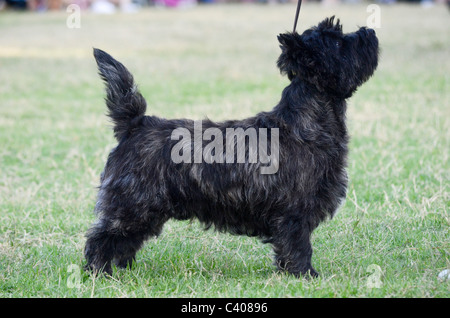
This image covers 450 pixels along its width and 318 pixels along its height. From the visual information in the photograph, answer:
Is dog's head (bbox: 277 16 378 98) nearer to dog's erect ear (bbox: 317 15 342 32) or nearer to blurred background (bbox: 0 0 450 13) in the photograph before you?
dog's erect ear (bbox: 317 15 342 32)

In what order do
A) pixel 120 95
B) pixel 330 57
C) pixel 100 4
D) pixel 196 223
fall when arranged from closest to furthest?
1. pixel 330 57
2. pixel 120 95
3. pixel 196 223
4. pixel 100 4

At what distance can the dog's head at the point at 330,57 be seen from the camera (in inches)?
168

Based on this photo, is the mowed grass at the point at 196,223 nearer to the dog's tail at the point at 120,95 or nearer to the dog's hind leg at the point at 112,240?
the dog's hind leg at the point at 112,240

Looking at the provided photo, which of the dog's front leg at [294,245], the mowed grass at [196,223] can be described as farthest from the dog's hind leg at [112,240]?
the dog's front leg at [294,245]

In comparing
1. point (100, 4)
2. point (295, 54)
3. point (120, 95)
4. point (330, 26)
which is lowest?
point (100, 4)

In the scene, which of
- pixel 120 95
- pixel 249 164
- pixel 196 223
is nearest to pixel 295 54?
pixel 249 164

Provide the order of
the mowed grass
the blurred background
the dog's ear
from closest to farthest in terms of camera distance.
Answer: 1. the dog's ear
2. the mowed grass
3. the blurred background

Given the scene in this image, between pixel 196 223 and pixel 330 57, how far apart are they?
85.6 inches

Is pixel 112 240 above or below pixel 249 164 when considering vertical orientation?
below

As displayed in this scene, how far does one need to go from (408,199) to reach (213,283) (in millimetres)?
2437

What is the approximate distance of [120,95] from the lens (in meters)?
4.37

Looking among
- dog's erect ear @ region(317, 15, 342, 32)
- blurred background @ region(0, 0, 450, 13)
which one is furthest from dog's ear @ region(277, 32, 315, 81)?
blurred background @ region(0, 0, 450, 13)

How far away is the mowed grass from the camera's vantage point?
14.2 feet

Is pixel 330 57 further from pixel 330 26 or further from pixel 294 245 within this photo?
pixel 294 245
